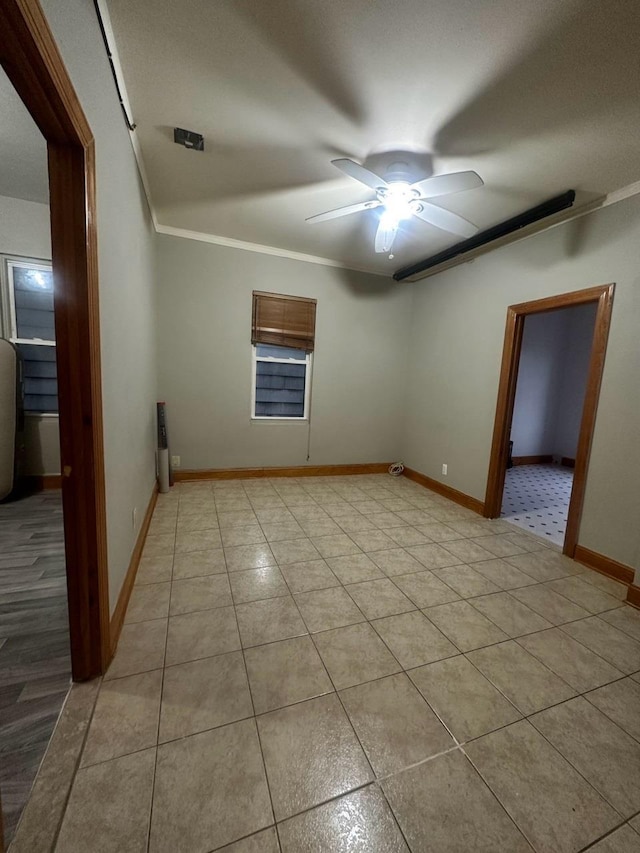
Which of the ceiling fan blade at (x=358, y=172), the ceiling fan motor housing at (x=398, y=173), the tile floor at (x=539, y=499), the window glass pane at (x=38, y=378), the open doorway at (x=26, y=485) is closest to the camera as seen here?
the open doorway at (x=26, y=485)

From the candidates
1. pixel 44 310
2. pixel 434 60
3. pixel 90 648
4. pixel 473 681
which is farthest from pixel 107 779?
pixel 44 310

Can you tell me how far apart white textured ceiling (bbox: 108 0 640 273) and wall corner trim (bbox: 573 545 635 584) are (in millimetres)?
2621

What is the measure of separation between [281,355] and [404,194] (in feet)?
7.40

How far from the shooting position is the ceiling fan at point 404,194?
6.26 ft

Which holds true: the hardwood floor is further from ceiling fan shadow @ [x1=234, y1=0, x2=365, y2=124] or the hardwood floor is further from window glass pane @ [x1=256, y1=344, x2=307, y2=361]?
ceiling fan shadow @ [x1=234, y1=0, x2=365, y2=124]

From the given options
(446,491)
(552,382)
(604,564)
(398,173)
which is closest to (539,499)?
(446,491)

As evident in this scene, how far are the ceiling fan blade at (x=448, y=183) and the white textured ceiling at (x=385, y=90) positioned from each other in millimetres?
244

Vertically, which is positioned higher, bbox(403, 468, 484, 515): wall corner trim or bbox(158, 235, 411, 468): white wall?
bbox(158, 235, 411, 468): white wall

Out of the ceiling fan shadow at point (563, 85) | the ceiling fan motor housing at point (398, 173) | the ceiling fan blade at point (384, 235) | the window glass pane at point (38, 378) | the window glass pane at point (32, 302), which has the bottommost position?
the window glass pane at point (38, 378)

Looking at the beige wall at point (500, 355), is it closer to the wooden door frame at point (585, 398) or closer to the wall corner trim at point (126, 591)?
the wooden door frame at point (585, 398)

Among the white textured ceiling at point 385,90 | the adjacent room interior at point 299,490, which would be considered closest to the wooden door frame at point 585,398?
the adjacent room interior at point 299,490

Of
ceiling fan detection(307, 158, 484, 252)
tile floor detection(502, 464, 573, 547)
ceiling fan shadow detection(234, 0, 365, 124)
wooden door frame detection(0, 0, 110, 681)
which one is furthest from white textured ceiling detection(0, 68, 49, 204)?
tile floor detection(502, 464, 573, 547)

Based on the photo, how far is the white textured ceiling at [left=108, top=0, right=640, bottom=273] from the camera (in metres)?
1.34

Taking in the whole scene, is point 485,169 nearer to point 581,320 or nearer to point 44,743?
point 44,743
